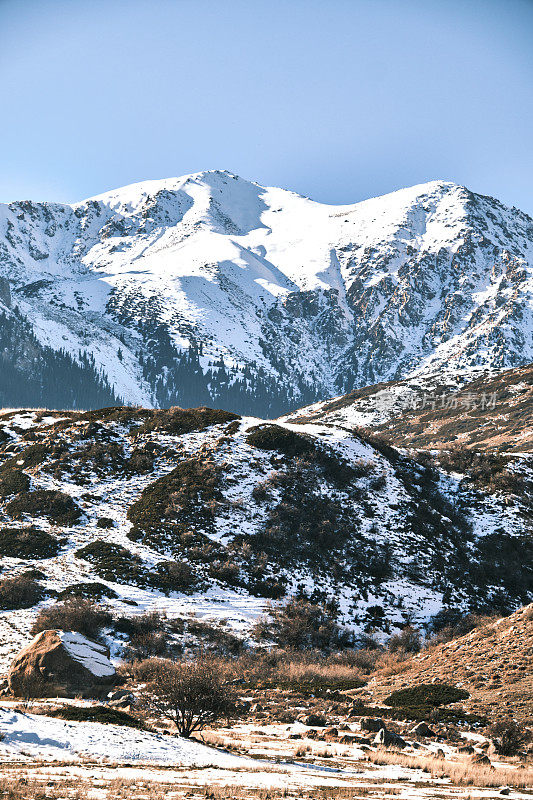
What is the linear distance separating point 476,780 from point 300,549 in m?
33.8

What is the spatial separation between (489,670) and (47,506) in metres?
35.8

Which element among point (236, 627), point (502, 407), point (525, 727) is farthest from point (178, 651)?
point (502, 407)

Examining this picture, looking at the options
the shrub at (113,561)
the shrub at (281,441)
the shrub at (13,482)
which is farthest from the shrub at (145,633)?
the shrub at (281,441)

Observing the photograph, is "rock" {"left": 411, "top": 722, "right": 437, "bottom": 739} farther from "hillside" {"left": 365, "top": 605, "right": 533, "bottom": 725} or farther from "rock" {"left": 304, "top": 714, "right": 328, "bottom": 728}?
"rock" {"left": 304, "top": 714, "right": 328, "bottom": 728}

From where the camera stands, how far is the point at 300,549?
49.8 m

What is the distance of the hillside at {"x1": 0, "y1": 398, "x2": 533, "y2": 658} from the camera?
1704 inches

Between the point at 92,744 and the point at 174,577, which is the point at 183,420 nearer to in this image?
the point at 174,577

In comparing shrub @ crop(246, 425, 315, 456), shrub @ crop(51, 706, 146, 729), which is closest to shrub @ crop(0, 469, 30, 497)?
shrub @ crop(246, 425, 315, 456)

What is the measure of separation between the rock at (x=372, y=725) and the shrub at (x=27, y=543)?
28132mm

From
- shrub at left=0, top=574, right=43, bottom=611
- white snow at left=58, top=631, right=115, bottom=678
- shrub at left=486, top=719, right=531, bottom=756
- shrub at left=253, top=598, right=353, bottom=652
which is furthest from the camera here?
shrub at left=253, top=598, right=353, bottom=652

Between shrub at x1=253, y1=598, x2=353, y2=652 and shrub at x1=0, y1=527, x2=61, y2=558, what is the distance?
16.2 metres

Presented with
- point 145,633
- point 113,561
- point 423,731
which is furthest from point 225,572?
point 423,731

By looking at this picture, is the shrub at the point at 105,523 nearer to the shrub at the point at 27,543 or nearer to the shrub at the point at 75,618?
A: the shrub at the point at 27,543

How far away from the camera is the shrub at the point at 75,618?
34688 mm
